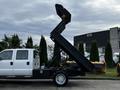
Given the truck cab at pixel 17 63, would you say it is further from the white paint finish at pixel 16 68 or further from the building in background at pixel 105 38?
the building in background at pixel 105 38

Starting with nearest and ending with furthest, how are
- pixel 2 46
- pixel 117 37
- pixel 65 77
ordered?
pixel 65 77 < pixel 2 46 < pixel 117 37

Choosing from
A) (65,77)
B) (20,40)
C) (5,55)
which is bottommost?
(65,77)

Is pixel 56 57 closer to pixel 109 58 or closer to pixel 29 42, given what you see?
pixel 29 42

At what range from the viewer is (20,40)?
3656cm

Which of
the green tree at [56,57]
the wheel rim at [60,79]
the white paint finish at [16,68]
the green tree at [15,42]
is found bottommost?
the wheel rim at [60,79]

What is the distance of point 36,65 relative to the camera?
1959 centimetres

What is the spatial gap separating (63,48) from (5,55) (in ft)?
10.6

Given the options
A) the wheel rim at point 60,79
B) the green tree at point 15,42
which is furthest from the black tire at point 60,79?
the green tree at point 15,42

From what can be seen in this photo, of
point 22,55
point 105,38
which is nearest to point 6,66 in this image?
point 22,55

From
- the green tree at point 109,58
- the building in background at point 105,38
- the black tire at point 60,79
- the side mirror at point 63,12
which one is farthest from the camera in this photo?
the building in background at point 105,38

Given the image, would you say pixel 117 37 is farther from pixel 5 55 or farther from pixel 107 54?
pixel 5 55

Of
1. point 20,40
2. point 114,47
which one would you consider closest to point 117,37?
point 114,47

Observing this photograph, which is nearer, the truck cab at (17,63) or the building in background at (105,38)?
the truck cab at (17,63)

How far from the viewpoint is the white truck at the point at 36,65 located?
18.8 metres
